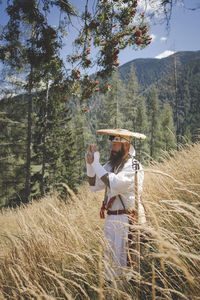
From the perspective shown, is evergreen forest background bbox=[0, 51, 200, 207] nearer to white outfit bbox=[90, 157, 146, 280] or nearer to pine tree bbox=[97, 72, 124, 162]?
pine tree bbox=[97, 72, 124, 162]

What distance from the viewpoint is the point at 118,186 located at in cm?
175

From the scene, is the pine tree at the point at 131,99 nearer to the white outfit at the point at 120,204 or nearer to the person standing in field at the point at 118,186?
the person standing in field at the point at 118,186

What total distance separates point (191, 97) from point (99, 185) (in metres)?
112

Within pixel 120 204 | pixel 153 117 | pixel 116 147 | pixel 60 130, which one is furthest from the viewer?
pixel 153 117

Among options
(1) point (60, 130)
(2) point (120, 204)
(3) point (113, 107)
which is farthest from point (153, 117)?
(2) point (120, 204)

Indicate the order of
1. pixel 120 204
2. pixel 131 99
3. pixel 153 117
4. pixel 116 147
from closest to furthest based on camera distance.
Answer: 1. pixel 120 204
2. pixel 116 147
3. pixel 131 99
4. pixel 153 117

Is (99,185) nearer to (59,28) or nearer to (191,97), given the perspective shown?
(59,28)

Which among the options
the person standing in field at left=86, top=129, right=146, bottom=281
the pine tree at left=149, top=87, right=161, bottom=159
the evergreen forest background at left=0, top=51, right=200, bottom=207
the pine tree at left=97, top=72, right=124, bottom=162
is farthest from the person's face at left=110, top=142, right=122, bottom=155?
the pine tree at left=149, top=87, right=161, bottom=159

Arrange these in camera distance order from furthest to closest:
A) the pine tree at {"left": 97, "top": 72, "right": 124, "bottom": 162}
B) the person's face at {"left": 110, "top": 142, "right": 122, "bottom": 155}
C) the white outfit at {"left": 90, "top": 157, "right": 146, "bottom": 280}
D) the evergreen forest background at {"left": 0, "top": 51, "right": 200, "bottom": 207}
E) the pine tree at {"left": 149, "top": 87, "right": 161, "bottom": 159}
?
the pine tree at {"left": 149, "top": 87, "right": 161, "bottom": 159} < the pine tree at {"left": 97, "top": 72, "right": 124, "bottom": 162} < the evergreen forest background at {"left": 0, "top": 51, "right": 200, "bottom": 207} < the person's face at {"left": 110, "top": 142, "right": 122, "bottom": 155} < the white outfit at {"left": 90, "top": 157, "right": 146, "bottom": 280}

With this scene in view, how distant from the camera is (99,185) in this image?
86.4 inches

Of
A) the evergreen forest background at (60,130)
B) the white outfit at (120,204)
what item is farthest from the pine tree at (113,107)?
the white outfit at (120,204)

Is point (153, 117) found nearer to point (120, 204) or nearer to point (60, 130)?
point (60, 130)

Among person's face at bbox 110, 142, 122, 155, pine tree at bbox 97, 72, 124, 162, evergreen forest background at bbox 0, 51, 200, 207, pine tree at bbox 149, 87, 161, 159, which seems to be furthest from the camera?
pine tree at bbox 149, 87, 161, 159

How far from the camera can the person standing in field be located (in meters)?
1.73
